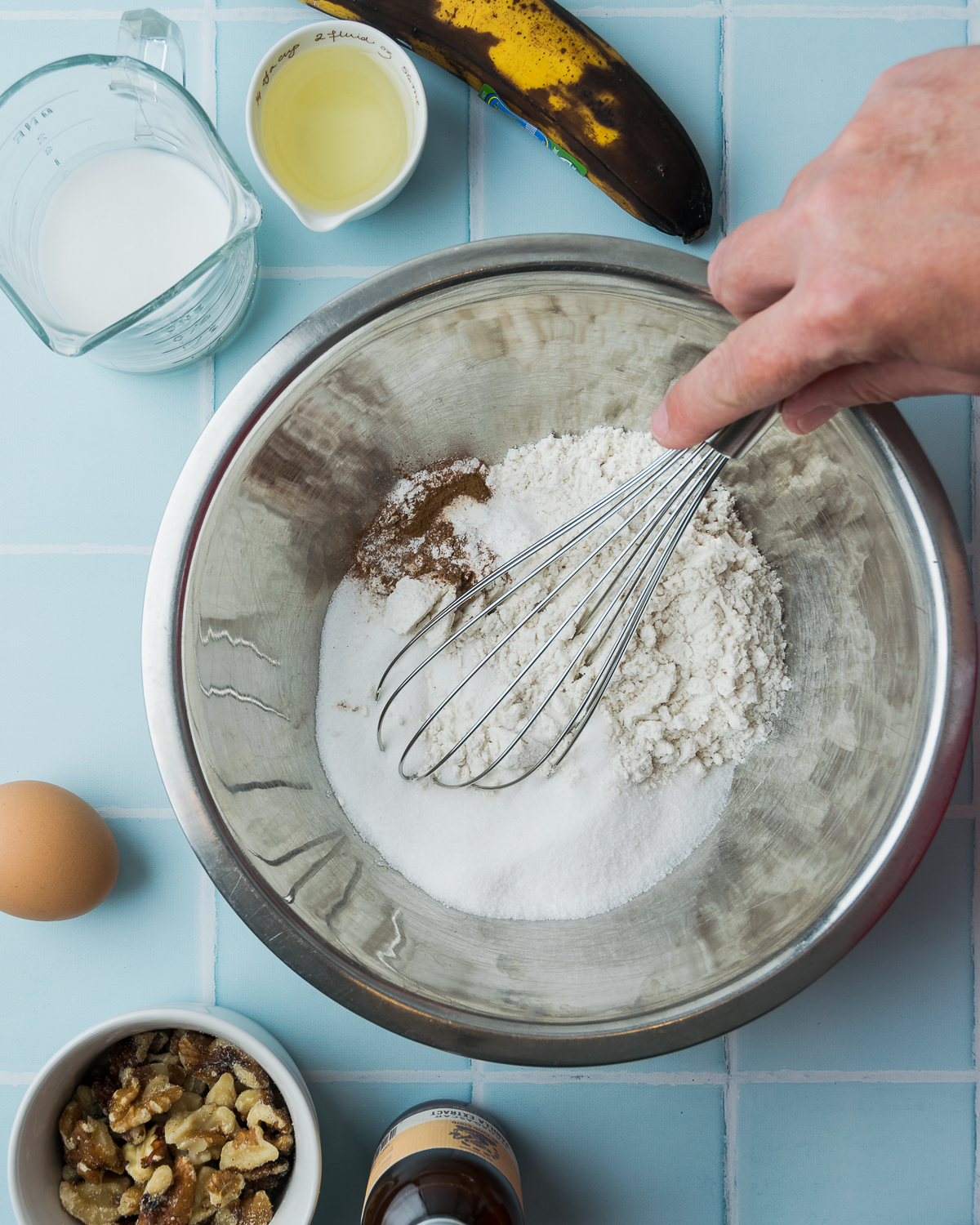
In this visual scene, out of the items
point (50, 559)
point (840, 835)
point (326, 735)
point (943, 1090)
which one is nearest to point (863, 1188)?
point (943, 1090)

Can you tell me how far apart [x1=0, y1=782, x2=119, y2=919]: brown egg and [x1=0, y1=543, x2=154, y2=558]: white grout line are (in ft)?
0.65

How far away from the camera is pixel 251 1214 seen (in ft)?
2.09

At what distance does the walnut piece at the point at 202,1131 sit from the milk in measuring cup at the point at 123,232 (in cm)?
62

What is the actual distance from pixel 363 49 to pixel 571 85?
0.55 feet

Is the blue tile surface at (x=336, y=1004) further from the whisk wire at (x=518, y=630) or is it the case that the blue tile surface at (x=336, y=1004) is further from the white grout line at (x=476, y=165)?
the whisk wire at (x=518, y=630)

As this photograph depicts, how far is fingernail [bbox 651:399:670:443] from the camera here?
47 centimetres

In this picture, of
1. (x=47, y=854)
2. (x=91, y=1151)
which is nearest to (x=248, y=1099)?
(x=91, y=1151)

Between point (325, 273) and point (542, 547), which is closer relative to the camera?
point (542, 547)

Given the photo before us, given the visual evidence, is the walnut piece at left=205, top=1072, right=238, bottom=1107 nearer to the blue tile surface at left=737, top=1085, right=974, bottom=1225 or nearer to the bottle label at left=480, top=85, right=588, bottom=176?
the blue tile surface at left=737, top=1085, right=974, bottom=1225

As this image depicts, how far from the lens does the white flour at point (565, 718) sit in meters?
0.60

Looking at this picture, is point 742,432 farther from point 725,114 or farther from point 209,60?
point 209,60

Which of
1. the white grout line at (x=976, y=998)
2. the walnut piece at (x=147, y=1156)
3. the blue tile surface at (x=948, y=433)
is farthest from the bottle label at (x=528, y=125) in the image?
the walnut piece at (x=147, y=1156)

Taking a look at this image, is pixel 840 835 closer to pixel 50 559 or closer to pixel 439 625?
pixel 439 625

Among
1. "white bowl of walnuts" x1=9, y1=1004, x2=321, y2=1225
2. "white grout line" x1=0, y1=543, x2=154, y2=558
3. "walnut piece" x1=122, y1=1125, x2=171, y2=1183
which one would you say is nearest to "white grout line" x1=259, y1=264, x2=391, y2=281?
"white grout line" x1=0, y1=543, x2=154, y2=558
